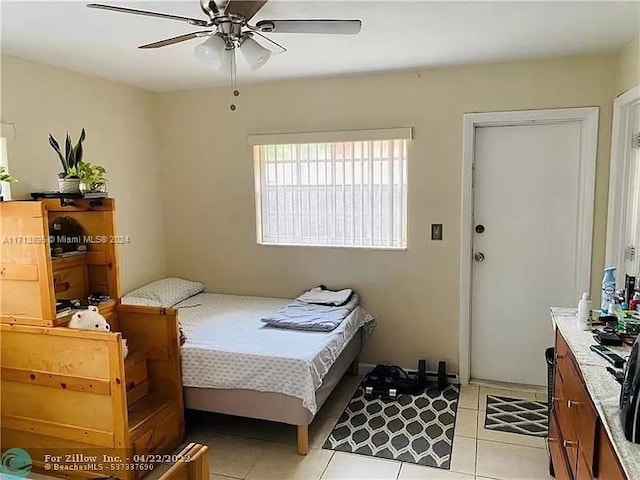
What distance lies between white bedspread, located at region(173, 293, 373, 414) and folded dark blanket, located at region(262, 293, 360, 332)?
0.04 meters

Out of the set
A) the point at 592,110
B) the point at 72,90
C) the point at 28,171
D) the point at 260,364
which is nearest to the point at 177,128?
the point at 72,90

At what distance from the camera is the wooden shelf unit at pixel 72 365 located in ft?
8.06

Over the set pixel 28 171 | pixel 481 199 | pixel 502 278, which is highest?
pixel 28 171

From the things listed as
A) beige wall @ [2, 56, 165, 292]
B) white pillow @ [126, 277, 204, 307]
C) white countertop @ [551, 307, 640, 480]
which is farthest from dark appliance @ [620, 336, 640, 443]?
beige wall @ [2, 56, 165, 292]

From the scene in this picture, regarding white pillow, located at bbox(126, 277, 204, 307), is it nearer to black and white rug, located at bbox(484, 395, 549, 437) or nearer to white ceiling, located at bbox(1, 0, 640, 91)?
white ceiling, located at bbox(1, 0, 640, 91)

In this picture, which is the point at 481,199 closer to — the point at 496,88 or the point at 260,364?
the point at 496,88

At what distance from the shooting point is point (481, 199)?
3477 mm

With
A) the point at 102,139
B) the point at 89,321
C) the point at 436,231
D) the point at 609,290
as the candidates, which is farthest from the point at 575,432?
the point at 102,139

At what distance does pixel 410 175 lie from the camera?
358 centimetres

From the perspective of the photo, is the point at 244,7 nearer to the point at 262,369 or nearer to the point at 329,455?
the point at 262,369

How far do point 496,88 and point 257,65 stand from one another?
6.24 feet

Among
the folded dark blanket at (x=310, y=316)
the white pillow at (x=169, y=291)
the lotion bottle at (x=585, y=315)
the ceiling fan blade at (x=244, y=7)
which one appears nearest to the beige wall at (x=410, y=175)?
the white pillow at (x=169, y=291)

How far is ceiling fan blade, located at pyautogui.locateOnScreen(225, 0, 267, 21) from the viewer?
Answer: 5.75 feet

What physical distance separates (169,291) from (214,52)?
92.0 inches
